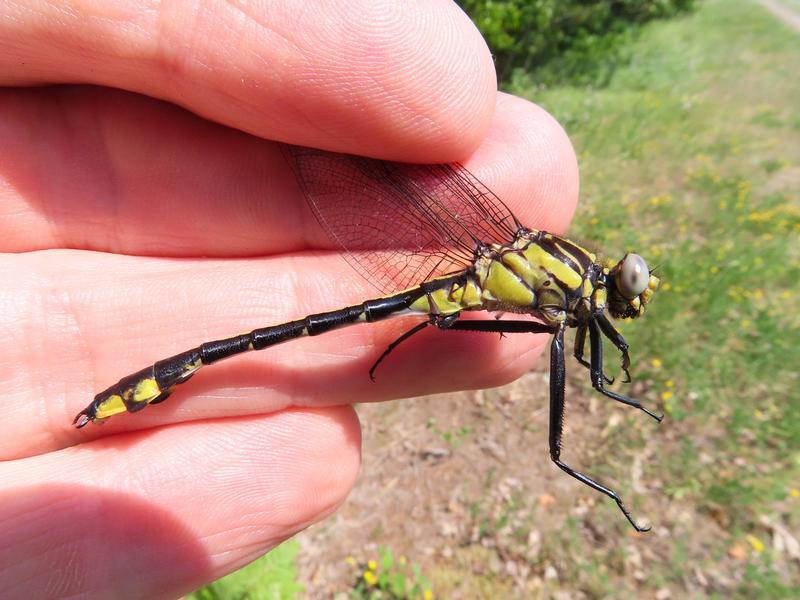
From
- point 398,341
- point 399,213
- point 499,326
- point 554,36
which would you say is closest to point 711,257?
point 499,326

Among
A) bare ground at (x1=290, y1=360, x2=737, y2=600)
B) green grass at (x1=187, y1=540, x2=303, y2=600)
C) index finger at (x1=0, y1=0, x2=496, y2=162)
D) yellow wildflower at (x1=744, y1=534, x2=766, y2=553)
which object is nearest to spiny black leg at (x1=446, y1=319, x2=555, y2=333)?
index finger at (x1=0, y1=0, x2=496, y2=162)

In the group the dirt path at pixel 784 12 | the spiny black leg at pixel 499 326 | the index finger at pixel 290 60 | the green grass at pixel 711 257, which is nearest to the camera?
the index finger at pixel 290 60

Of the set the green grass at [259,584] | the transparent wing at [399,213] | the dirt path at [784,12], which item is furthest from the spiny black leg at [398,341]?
the dirt path at [784,12]

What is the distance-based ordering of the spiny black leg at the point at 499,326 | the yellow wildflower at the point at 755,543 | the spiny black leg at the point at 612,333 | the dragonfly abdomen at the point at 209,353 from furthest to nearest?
the yellow wildflower at the point at 755,543, the spiny black leg at the point at 612,333, the spiny black leg at the point at 499,326, the dragonfly abdomen at the point at 209,353

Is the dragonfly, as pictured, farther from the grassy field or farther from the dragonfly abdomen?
the grassy field

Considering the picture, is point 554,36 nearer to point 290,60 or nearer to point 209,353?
point 290,60

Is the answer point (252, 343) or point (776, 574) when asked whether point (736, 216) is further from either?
point (252, 343)

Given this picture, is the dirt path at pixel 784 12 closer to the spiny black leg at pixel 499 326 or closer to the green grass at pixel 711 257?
the green grass at pixel 711 257
